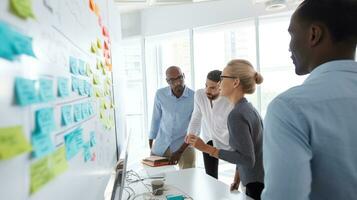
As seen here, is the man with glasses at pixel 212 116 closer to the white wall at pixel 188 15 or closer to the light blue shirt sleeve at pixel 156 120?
the light blue shirt sleeve at pixel 156 120

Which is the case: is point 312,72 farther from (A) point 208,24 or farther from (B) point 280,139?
(A) point 208,24

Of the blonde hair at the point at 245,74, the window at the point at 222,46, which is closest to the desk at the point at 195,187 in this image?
the blonde hair at the point at 245,74

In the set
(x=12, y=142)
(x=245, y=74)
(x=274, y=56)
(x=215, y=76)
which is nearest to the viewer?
(x=12, y=142)

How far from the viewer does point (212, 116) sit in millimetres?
2920

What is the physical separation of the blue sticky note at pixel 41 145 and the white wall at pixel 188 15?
406 cm

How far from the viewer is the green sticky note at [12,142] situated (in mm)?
380

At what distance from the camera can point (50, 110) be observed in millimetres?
559

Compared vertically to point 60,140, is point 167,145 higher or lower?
lower

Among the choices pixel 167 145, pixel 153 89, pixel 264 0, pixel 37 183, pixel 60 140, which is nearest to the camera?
pixel 37 183

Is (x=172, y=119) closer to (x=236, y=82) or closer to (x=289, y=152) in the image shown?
(x=236, y=82)

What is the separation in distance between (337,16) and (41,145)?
2.61 ft

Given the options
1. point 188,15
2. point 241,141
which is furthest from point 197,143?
point 188,15

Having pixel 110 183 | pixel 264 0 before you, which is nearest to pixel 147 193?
pixel 110 183

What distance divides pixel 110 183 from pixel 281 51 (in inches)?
147
